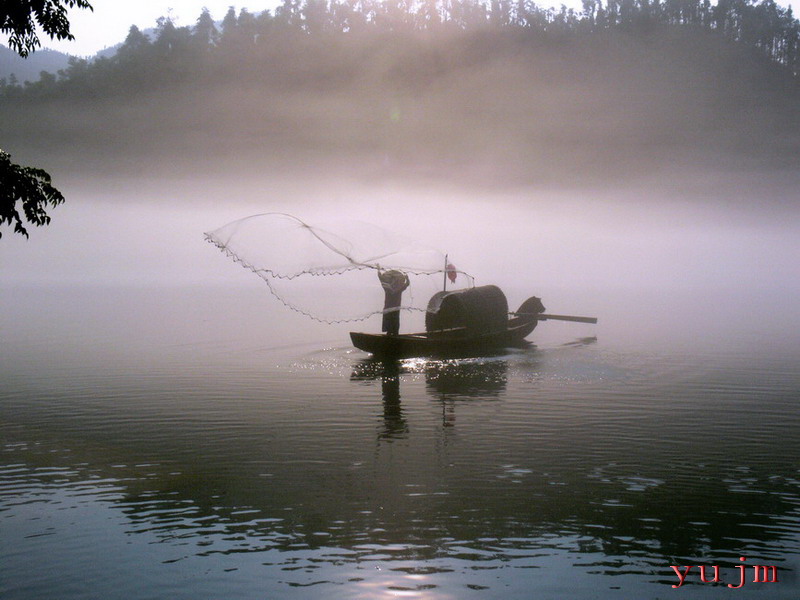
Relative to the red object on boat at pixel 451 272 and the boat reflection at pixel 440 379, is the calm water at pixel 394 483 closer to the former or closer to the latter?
the boat reflection at pixel 440 379

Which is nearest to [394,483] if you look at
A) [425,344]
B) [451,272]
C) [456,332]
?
[425,344]

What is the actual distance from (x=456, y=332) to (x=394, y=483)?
33.3 metres

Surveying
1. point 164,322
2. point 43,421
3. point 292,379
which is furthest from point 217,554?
point 164,322

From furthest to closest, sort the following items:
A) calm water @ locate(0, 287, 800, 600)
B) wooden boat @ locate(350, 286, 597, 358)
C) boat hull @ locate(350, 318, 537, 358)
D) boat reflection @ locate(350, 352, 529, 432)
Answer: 1. wooden boat @ locate(350, 286, 597, 358)
2. boat hull @ locate(350, 318, 537, 358)
3. boat reflection @ locate(350, 352, 529, 432)
4. calm water @ locate(0, 287, 800, 600)

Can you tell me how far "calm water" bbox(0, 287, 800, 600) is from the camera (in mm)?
15727

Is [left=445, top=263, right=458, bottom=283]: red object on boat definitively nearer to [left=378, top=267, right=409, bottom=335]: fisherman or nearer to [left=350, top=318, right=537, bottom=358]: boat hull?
[left=350, top=318, right=537, bottom=358]: boat hull

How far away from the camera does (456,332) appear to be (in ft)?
182

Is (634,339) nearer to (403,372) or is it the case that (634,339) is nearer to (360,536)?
(403,372)

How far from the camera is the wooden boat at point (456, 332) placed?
5212 centimetres

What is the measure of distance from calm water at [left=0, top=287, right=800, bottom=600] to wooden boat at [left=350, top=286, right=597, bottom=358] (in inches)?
102

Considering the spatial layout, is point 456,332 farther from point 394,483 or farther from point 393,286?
point 394,483

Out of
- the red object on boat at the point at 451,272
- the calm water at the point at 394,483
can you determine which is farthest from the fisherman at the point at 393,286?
the red object on boat at the point at 451,272

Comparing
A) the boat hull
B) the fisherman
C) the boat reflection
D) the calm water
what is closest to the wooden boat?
the boat hull

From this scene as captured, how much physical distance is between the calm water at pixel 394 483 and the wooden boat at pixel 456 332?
2585 millimetres
